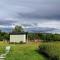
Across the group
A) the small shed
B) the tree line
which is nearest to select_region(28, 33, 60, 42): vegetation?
the tree line

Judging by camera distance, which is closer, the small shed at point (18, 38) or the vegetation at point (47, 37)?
the vegetation at point (47, 37)

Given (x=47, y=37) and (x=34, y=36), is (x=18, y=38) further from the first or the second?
(x=47, y=37)

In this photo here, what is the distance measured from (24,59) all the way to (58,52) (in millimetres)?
3459

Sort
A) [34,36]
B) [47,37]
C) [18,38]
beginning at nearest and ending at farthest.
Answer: [47,37], [34,36], [18,38]

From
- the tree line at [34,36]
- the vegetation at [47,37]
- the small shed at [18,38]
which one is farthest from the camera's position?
the small shed at [18,38]

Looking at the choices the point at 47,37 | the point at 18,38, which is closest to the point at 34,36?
the point at 18,38

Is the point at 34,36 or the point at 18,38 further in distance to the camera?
the point at 18,38

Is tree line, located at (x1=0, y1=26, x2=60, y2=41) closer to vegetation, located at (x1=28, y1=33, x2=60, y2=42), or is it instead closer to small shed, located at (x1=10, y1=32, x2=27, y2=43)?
vegetation, located at (x1=28, y1=33, x2=60, y2=42)

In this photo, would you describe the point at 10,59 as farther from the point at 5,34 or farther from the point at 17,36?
the point at 5,34

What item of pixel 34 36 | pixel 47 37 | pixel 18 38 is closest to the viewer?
pixel 47 37

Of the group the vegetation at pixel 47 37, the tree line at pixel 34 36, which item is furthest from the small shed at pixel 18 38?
the vegetation at pixel 47 37

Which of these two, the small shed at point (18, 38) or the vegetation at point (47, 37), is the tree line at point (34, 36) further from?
the small shed at point (18, 38)

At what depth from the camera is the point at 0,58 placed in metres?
14.4

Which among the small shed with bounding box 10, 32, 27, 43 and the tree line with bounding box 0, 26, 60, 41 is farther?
the small shed with bounding box 10, 32, 27, 43
